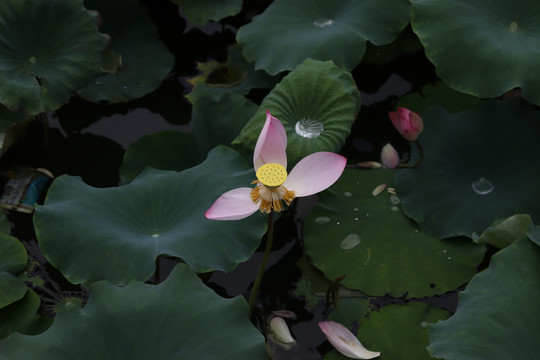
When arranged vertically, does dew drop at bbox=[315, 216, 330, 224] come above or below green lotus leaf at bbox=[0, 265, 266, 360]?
below

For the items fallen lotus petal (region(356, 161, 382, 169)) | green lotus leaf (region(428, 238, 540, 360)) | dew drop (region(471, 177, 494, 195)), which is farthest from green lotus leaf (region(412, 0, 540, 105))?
green lotus leaf (region(428, 238, 540, 360))

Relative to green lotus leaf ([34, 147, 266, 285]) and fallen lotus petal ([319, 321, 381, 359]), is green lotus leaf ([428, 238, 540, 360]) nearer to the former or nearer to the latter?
fallen lotus petal ([319, 321, 381, 359])

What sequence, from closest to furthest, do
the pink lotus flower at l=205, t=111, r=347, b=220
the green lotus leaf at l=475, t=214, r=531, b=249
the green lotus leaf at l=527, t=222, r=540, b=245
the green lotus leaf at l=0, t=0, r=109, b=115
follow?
the pink lotus flower at l=205, t=111, r=347, b=220, the green lotus leaf at l=527, t=222, r=540, b=245, the green lotus leaf at l=475, t=214, r=531, b=249, the green lotus leaf at l=0, t=0, r=109, b=115

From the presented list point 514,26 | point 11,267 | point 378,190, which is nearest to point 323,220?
point 378,190

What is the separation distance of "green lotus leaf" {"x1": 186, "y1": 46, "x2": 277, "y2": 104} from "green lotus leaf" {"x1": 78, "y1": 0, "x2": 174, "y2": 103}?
150mm

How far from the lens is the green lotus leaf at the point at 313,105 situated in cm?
201

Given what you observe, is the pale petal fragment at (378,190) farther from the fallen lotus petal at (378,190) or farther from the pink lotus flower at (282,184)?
the pink lotus flower at (282,184)

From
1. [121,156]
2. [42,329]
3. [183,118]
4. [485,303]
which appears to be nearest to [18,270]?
[42,329]

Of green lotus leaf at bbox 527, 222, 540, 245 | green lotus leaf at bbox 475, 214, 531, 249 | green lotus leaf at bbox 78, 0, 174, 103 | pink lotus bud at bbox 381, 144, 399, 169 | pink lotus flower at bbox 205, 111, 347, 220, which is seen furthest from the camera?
green lotus leaf at bbox 78, 0, 174, 103

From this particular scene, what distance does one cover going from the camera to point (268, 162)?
62.2 inches

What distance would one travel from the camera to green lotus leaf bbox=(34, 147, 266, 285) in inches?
68.4

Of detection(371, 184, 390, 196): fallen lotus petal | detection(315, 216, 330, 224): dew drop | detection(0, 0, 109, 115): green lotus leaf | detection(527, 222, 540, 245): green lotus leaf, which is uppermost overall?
detection(0, 0, 109, 115): green lotus leaf

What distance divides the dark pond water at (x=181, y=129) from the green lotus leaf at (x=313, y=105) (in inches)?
12.6

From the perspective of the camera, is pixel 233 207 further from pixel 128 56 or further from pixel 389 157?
pixel 128 56
